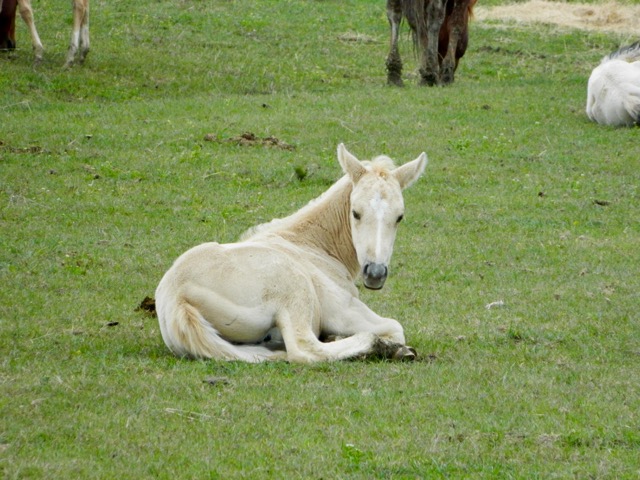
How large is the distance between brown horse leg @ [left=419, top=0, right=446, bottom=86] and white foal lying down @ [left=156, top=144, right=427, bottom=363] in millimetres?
12009

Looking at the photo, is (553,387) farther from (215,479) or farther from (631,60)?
(631,60)

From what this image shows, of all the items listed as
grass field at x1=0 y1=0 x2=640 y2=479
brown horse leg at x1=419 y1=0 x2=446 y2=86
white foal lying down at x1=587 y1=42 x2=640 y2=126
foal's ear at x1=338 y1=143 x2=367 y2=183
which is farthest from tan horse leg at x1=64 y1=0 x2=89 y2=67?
foal's ear at x1=338 y1=143 x2=367 y2=183

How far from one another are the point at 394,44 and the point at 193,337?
13214 mm

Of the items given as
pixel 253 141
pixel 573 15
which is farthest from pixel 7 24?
pixel 573 15

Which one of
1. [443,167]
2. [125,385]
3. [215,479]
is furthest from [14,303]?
[443,167]

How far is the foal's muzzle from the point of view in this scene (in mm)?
6555

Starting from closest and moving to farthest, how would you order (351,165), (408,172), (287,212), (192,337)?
1. (192,337)
2. (351,165)
3. (408,172)
4. (287,212)

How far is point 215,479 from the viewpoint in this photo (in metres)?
4.57

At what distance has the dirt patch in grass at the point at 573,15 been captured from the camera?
87.4 feet

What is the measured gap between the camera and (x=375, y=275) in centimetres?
655

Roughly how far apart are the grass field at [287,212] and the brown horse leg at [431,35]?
720 mm

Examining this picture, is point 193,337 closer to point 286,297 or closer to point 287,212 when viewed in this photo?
point 286,297

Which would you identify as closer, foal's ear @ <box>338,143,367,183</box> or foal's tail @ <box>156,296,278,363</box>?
foal's tail @ <box>156,296,278,363</box>

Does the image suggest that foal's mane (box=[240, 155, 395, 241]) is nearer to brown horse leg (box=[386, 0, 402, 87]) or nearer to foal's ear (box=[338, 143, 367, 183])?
foal's ear (box=[338, 143, 367, 183])
